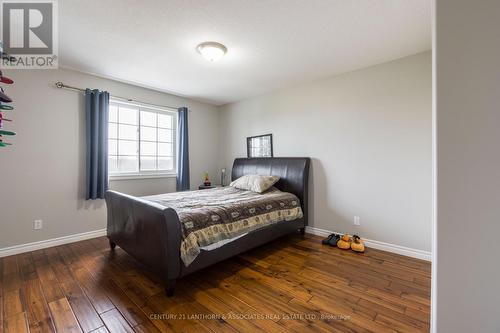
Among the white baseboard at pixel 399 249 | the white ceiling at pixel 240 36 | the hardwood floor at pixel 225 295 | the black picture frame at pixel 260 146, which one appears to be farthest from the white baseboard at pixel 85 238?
the white ceiling at pixel 240 36

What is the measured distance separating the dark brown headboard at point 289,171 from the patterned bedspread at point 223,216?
0.18 meters

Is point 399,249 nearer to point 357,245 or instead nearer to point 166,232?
point 357,245

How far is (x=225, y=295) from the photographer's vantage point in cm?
188

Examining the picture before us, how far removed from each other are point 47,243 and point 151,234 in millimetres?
2048

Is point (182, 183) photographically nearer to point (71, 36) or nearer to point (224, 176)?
point (224, 176)

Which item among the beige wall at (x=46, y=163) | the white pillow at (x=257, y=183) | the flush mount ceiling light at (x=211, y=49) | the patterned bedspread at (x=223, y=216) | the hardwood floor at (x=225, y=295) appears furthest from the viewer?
the white pillow at (x=257, y=183)

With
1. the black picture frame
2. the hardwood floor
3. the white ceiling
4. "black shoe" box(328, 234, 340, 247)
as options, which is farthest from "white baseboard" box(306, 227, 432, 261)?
the white ceiling

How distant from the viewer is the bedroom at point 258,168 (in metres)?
0.77

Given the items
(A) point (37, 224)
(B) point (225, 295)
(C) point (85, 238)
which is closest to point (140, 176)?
(C) point (85, 238)

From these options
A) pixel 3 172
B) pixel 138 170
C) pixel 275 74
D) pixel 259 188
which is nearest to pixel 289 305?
pixel 259 188

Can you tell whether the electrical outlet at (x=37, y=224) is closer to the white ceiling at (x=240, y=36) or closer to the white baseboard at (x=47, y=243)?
the white baseboard at (x=47, y=243)

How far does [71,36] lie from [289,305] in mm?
3338

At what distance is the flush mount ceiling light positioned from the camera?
2348 millimetres

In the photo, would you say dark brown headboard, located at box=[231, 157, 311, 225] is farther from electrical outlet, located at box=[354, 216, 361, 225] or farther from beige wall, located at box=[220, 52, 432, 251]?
electrical outlet, located at box=[354, 216, 361, 225]
